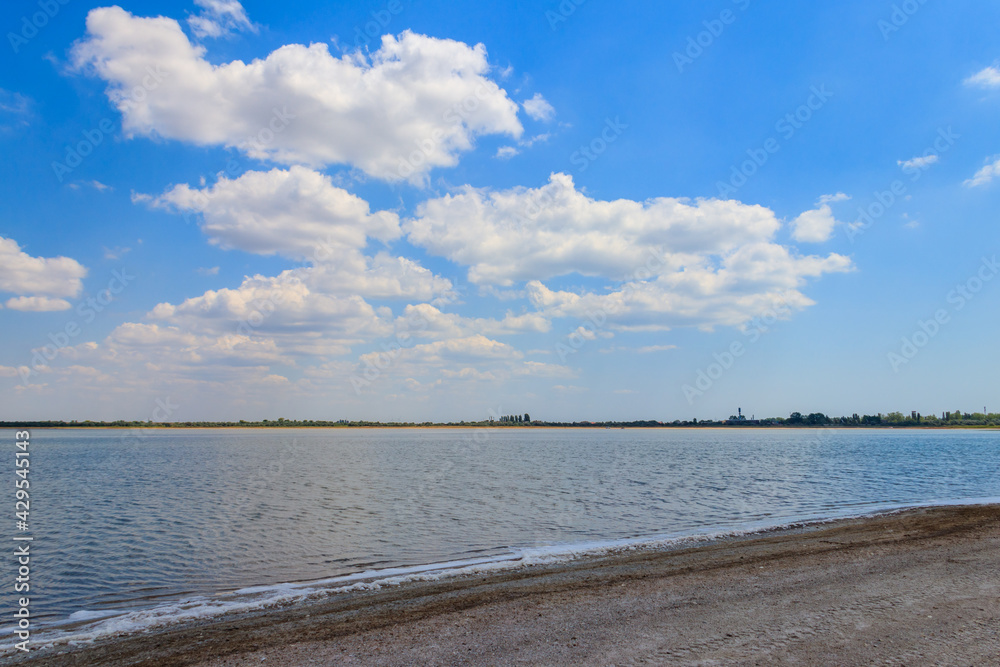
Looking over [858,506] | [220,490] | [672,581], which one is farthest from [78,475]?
[858,506]

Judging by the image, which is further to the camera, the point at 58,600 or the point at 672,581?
the point at 58,600

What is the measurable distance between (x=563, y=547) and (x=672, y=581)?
6298mm

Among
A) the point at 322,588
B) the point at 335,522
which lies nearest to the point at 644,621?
the point at 322,588

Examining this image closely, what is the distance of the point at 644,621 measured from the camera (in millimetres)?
10062

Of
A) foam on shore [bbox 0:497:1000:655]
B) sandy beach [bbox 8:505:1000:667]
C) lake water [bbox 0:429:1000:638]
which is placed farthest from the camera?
lake water [bbox 0:429:1000:638]

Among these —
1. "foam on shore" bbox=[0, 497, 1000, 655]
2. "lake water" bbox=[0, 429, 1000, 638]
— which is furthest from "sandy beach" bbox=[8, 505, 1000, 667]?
"lake water" bbox=[0, 429, 1000, 638]

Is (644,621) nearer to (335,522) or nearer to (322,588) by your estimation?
(322,588)

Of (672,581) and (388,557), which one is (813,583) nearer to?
(672,581)

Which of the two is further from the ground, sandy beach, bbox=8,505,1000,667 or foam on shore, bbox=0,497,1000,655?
sandy beach, bbox=8,505,1000,667

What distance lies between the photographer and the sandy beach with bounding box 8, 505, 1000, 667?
8570mm

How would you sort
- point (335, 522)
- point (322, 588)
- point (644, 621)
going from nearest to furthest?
point (644, 621) < point (322, 588) < point (335, 522)

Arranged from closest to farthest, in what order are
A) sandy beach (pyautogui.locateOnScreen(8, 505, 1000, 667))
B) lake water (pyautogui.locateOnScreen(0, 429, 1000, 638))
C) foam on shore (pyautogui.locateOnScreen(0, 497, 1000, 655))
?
1. sandy beach (pyautogui.locateOnScreen(8, 505, 1000, 667))
2. foam on shore (pyautogui.locateOnScreen(0, 497, 1000, 655))
3. lake water (pyautogui.locateOnScreen(0, 429, 1000, 638))

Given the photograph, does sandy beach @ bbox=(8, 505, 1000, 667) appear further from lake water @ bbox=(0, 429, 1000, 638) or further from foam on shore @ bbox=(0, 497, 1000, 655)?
lake water @ bbox=(0, 429, 1000, 638)

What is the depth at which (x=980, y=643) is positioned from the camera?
8.55 m
